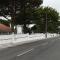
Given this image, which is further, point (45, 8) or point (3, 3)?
point (45, 8)

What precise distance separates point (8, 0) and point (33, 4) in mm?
9531

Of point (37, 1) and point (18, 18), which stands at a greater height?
point (37, 1)

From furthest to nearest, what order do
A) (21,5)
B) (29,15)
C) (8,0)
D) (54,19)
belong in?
(54,19)
(29,15)
(21,5)
(8,0)

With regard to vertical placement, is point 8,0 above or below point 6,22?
above

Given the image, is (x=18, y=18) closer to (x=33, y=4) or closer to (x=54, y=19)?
(x=33, y=4)

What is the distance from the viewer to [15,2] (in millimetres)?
59094

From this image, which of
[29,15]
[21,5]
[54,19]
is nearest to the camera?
[21,5]

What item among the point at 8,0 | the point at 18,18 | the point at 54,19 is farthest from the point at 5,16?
the point at 54,19

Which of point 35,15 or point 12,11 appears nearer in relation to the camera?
point 12,11

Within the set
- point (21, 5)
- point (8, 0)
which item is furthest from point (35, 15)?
point (8, 0)

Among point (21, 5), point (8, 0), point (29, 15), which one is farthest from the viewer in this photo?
point (29, 15)

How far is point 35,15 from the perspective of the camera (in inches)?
2699

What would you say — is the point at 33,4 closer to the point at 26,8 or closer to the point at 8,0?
the point at 26,8

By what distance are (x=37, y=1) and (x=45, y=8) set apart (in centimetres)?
6375
